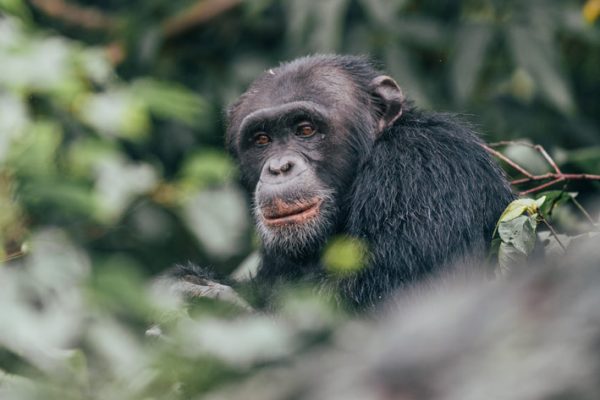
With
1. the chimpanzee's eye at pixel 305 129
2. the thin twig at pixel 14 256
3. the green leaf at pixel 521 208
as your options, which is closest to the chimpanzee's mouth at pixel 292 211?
the chimpanzee's eye at pixel 305 129

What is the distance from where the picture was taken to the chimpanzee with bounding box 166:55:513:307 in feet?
14.4

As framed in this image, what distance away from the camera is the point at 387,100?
514 centimetres

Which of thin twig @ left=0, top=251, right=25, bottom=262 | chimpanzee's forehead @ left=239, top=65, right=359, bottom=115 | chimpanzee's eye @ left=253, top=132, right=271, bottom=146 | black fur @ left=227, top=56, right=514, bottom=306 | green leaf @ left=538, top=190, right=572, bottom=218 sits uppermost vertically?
chimpanzee's forehead @ left=239, top=65, right=359, bottom=115

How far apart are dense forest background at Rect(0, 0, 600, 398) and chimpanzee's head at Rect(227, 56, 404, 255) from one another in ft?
0.66

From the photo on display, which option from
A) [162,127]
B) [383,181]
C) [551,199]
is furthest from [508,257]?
[162,127]

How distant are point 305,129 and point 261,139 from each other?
0.76 ft

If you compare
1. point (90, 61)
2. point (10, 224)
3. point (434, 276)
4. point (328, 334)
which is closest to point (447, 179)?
point (434, 276)

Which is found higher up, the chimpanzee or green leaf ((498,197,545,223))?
the chimpanzee

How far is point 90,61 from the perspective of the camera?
351 cm

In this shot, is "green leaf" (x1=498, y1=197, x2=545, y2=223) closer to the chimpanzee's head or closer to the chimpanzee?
the chimpanzee

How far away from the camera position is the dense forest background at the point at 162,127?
6.95 feet

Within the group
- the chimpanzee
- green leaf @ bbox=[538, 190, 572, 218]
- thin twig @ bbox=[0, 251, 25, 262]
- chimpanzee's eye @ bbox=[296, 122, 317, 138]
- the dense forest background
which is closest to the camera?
the dense forest background

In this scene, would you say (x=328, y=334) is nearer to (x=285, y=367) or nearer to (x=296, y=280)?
(x=285, y=367)

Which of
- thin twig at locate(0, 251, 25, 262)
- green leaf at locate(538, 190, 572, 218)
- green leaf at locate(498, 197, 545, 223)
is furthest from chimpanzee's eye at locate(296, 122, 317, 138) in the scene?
thin twig at locate(0, 251, 25, 262)
